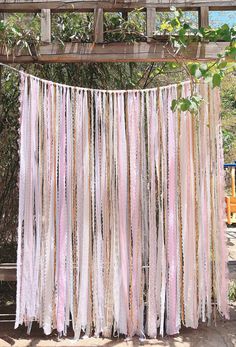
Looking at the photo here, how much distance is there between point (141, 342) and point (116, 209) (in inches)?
44.3

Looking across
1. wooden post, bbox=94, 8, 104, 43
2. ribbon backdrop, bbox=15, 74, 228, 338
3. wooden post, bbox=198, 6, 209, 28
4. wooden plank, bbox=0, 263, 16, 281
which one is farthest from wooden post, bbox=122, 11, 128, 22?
wooden plank, bbox=0, 263, 16, 281

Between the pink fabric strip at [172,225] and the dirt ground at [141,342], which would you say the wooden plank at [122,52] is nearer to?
the pink fabric strip at [172,225]

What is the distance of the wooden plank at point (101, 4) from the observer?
11.0 ft

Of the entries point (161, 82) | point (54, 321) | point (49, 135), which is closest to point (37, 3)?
point (49, 135)

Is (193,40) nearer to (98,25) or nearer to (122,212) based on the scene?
(98,25)

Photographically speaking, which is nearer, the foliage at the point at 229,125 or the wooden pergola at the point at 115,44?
the wooden pergola at the point at 115,44

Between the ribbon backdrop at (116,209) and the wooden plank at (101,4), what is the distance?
0.61 metres

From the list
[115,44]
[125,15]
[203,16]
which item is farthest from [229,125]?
[115,44]

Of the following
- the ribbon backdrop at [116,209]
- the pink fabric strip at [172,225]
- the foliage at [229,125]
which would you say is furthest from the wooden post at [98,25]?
the foliage at [229,125]

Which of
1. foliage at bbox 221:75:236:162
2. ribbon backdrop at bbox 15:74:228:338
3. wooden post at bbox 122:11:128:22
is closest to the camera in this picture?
ribbon backdrop at bbox 15:74:228:338

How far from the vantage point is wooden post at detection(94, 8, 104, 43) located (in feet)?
11.0

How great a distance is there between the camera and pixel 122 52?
11.1 ft

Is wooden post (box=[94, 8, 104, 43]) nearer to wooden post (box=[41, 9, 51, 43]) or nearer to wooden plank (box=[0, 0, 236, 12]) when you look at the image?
wooden plank (box=[0, 0, 236, 12])

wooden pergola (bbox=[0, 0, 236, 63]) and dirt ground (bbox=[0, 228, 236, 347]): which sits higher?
wooden pergola (bbox=[0, 0, 236, 63])
